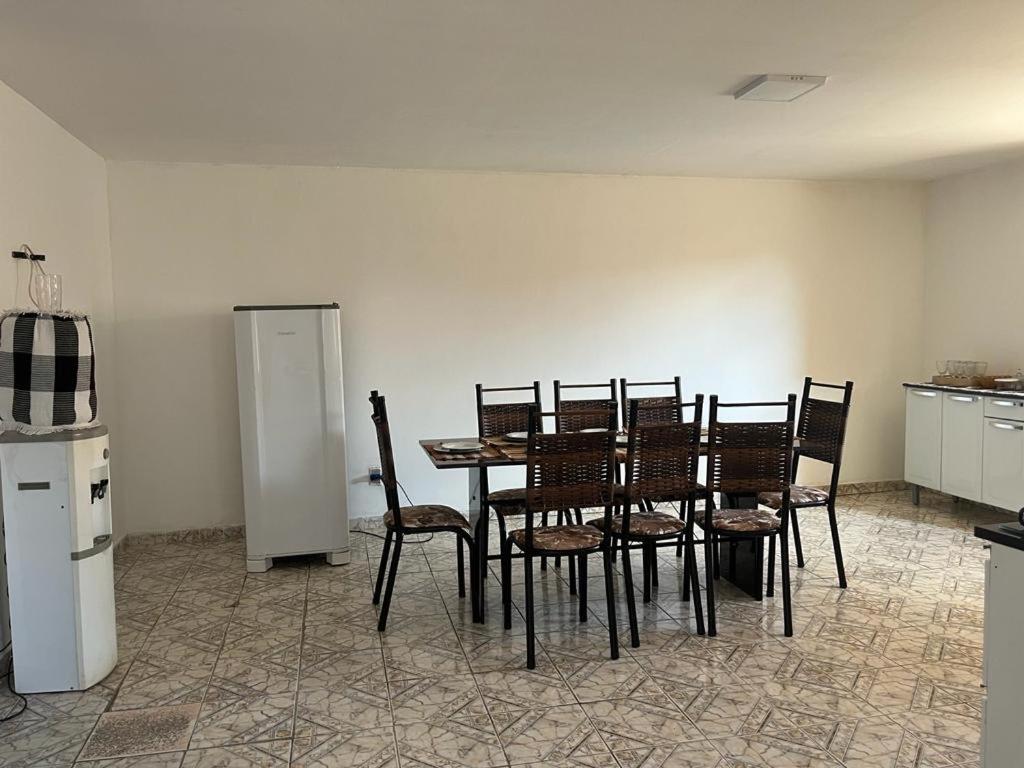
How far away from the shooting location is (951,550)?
444 centimetres

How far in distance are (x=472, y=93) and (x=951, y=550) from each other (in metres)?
3.77

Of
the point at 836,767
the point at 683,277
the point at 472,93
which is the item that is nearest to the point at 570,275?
the point at 683,277

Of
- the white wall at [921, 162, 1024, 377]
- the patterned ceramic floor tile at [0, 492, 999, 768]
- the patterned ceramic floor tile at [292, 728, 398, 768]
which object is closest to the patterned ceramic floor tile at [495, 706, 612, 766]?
the patterned ceramic floor tile at [0, 492, 999, 768]

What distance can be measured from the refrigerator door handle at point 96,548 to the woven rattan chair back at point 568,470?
1.67 m

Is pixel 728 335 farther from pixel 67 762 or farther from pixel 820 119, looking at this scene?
pixel 67 762

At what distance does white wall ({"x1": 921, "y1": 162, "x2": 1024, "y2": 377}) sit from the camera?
5172mm

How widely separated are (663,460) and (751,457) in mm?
410

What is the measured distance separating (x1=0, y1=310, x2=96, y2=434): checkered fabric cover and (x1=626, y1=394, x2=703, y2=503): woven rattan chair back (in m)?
2.18

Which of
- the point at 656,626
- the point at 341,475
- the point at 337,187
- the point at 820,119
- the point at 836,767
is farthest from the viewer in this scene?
the point at 337,187

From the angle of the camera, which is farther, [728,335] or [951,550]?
→ [728,335]

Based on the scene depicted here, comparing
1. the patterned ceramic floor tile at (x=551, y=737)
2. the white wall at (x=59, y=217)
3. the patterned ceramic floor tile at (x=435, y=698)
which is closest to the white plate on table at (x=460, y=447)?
the patterned ceramic floor tile at (x=435, y=698)

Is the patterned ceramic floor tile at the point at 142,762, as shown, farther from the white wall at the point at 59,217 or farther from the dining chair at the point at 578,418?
the dining chair at the point at 578,418

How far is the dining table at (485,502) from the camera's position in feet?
11.0

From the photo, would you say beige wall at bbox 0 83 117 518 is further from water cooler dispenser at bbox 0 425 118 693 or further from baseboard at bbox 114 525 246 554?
water cooler dispenser at bbox 0 425 118 693
